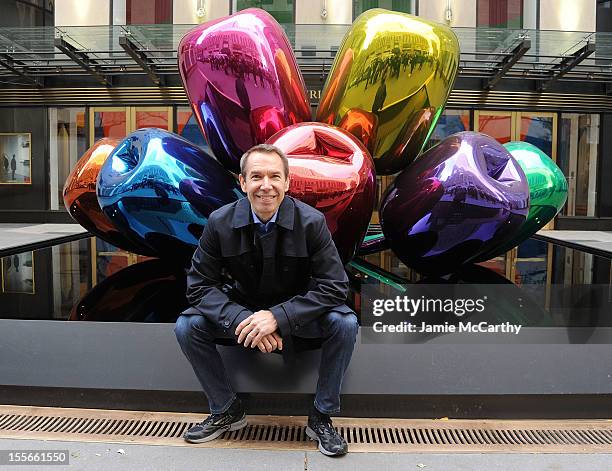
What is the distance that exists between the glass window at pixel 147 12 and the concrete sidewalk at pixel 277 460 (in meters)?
13.5

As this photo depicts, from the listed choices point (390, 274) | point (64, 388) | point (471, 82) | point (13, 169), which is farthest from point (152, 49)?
point (64, 388)

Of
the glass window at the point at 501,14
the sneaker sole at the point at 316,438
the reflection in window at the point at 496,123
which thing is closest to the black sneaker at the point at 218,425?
the sneaker sole at the point at 316,438

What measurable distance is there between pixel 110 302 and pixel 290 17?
1160 cm

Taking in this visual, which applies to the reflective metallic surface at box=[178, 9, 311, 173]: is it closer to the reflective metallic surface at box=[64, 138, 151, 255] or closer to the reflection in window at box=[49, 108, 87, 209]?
the reflective metallic surface at box=[64, 138, 151, 255]

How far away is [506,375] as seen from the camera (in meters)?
2.91

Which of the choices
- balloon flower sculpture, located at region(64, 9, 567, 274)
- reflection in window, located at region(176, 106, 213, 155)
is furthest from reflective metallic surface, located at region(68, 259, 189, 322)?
reflection in window, located at region(176, 106, 213, 155)

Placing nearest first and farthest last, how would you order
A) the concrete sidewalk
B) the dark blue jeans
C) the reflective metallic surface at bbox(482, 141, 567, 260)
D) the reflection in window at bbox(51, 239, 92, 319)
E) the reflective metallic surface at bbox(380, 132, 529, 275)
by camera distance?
the concrete sidewalk, the dark blue jeans, the reflective metallic surface at bbox(380, 132, 529, 275), the reflection in window at bbox(51, 239, 92, 319), the reflective metallic surface at bbox(482, 141, 567, 260)

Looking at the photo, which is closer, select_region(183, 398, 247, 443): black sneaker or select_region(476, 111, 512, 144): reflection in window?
select_region(183, 398, 247, 443): black sneaker

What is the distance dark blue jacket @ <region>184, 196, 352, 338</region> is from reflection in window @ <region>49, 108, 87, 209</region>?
43.6 ft

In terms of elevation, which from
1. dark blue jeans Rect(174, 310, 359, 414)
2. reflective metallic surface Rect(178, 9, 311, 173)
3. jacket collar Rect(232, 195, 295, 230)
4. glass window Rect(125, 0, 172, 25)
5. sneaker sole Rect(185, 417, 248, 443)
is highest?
glass window Rect(125, 0, 172, 25)

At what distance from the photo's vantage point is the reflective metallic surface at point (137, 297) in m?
3.79

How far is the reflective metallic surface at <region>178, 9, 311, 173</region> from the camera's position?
3.83 metres

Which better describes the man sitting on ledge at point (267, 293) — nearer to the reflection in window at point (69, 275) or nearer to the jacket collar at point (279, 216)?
the jacket collar at point (279, 216)

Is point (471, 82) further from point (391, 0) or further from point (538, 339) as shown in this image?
point (538, 339)
